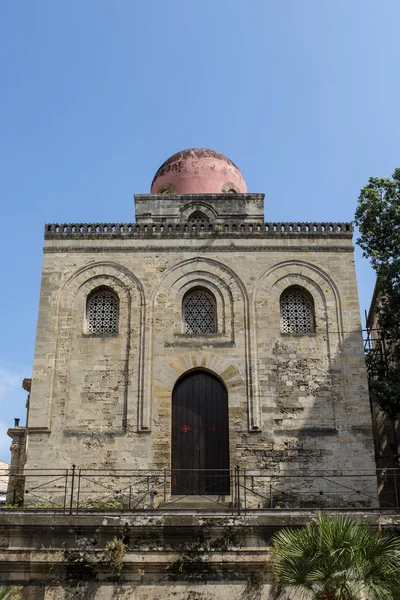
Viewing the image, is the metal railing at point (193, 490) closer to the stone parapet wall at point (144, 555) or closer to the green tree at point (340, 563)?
the stone parapet wall at point (144, 555)

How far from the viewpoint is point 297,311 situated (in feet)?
65.9

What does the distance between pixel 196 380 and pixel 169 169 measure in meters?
9.48

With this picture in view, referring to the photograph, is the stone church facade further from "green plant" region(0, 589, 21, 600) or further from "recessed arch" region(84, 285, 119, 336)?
"green plant" region(0, 589, 21, 600)

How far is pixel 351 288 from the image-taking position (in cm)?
2005

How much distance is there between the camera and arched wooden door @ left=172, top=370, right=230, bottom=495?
1812cm

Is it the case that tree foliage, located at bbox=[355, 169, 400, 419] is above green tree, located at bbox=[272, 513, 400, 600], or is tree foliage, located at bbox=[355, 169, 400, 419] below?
above

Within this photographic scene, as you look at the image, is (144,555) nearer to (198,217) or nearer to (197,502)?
(197,502)

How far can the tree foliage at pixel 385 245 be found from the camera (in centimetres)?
1998

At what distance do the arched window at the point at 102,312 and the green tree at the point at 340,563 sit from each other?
35.3 ft

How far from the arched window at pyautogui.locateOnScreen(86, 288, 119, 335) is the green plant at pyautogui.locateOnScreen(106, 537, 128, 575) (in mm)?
8759

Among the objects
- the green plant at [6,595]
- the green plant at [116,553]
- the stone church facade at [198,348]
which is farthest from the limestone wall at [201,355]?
the green plant at [6,595]

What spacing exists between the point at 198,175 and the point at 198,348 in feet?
26.8

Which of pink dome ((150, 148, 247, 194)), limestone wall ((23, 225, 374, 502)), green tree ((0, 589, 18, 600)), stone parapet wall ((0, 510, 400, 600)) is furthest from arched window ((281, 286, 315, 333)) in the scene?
green tree ((0, 589, 18, 600))

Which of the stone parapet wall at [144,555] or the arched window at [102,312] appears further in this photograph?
the arched window at [102,312]
